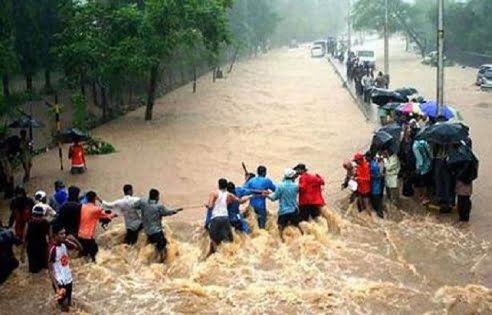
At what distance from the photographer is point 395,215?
14.1 meters

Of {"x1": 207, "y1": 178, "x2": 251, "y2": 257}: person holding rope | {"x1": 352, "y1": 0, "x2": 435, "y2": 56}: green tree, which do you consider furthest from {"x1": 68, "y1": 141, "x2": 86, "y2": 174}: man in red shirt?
{"x1": 352, "y1": 0, "x2": 435, "y2": 56}: green tree

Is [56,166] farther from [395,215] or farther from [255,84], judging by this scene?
[255,84]

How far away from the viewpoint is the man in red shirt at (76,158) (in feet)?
60.1

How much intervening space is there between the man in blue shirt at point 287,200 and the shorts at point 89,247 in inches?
127

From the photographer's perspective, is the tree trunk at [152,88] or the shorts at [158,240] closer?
the shorts at [158,240]

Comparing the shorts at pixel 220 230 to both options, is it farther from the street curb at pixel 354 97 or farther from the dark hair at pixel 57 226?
the street curb at pixel 354 97

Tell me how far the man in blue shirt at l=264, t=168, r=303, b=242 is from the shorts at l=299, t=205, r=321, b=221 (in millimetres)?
189

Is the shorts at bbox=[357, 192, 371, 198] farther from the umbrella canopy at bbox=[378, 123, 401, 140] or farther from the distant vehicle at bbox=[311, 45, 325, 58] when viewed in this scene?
the distant vehicle at bbox=[311, 45, 325, 58]

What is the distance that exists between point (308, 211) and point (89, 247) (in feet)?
13.9

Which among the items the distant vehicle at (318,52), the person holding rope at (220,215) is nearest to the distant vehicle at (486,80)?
the person holding rope at (220,215)

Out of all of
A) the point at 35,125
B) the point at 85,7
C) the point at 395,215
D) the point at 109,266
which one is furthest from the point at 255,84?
the point at 109,266

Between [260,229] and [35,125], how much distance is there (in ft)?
26.4

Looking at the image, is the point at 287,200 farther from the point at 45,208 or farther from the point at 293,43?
the point at 293,43

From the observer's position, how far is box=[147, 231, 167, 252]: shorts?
1145 cm
